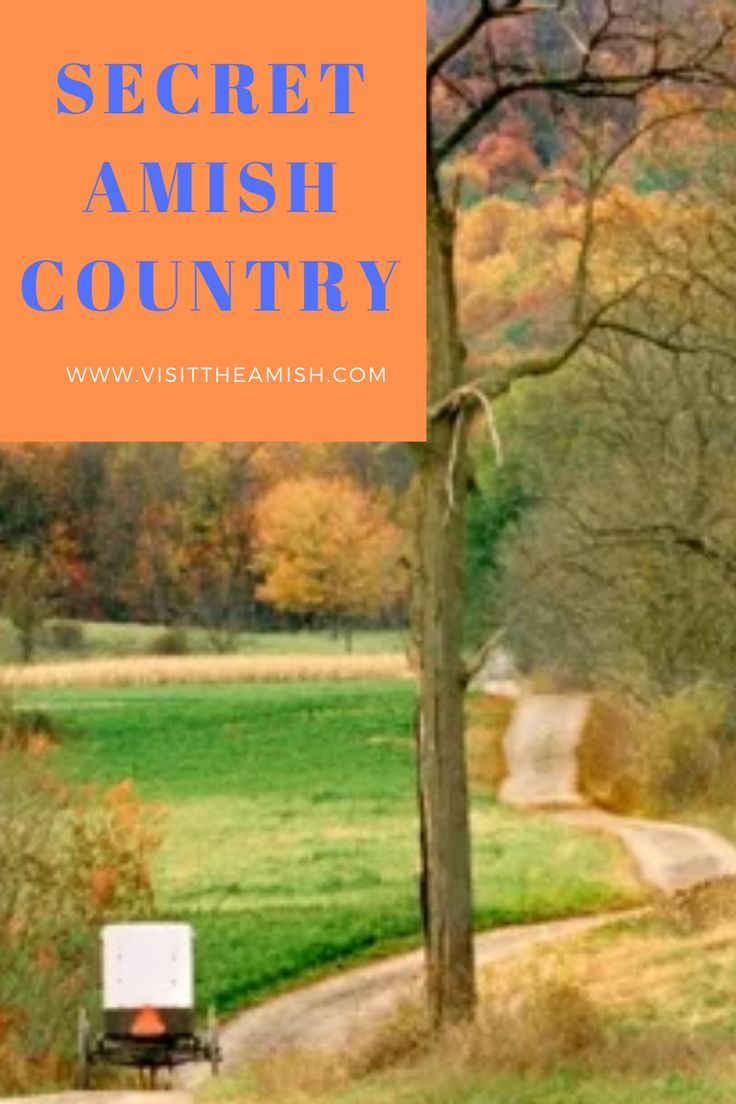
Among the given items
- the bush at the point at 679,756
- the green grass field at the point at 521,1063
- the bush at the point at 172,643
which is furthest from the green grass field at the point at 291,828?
the green grass field at the point at 521,1063

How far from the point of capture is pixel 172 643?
72562 millimetres

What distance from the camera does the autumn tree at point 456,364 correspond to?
750 inches

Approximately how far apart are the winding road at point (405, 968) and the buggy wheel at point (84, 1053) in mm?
734

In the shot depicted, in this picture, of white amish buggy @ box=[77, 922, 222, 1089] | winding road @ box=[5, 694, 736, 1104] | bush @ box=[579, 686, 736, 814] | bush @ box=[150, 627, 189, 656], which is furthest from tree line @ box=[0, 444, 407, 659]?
white amish buggy @ box=[77, 922, 222, 1089]

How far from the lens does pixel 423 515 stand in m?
19.2

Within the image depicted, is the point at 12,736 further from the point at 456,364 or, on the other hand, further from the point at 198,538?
the point at 198,538

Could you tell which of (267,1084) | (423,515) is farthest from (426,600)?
(267,1084)

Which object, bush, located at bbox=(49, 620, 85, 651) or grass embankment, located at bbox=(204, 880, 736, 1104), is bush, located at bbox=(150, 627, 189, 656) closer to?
bush, located at bbox=(49, 620, 85, 651)

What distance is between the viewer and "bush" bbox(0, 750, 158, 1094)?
83.7ft

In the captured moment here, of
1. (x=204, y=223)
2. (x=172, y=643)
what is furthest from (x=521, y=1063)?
(x=172, y=643)

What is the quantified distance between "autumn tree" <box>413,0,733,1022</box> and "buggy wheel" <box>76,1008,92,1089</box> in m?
3.70

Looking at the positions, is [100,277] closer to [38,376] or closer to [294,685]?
[38,376]

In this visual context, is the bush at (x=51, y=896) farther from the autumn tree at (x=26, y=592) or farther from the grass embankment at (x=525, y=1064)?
the autumn tree at (x=26, y=592)

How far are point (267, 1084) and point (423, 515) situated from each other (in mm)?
3720
